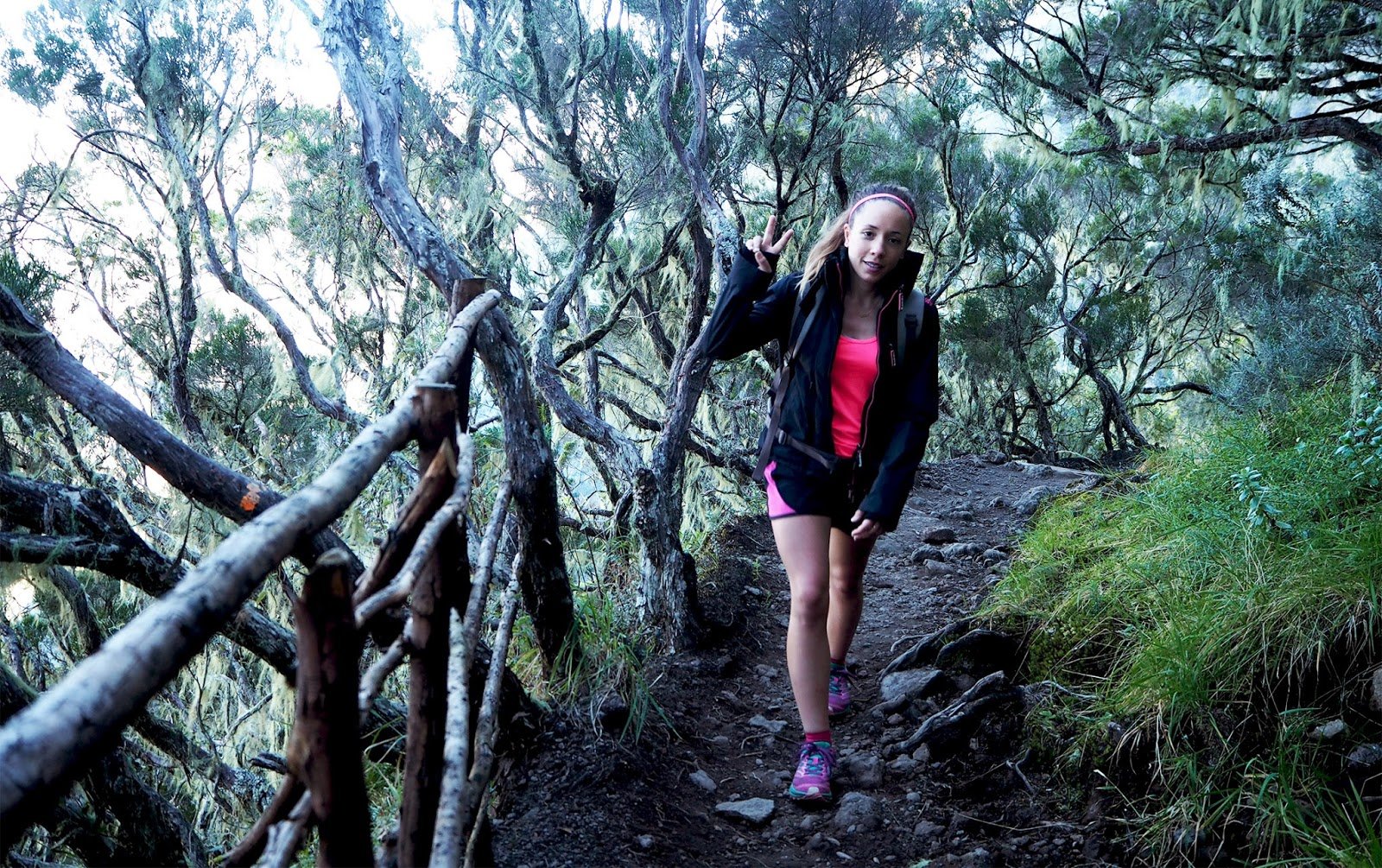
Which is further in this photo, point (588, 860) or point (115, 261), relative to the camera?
point (115, 261)

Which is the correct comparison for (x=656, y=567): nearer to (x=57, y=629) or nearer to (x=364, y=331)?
(x=57, y=629)

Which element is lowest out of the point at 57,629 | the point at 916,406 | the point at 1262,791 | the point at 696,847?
the point at 1262,791

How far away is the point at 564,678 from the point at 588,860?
874 millimetres

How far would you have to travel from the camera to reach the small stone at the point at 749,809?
3.12m

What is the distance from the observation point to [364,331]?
10344 mm

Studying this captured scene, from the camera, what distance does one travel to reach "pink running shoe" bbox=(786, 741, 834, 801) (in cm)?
314

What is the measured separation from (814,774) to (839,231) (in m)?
1.88

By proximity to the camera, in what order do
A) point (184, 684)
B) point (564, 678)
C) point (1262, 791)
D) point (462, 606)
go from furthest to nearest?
point (184, 684)
point (564, 678)
point (1262, 791)
point (462, 606)

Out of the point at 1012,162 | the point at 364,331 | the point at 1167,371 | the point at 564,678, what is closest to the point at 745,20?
the point at 364,331

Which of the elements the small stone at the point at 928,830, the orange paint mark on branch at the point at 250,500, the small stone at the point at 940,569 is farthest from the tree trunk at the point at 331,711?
the small stone at the point at 940,569

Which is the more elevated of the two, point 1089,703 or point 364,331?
point 364,331

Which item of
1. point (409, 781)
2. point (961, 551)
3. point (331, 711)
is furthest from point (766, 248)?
point (961, 551)

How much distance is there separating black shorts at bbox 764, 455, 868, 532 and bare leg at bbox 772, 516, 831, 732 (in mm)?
35

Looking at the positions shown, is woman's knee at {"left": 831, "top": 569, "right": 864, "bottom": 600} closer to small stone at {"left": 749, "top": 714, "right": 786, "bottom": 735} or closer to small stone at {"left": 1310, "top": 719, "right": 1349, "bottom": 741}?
small stone at {"left": 749, "top": 714, "right": 786, "bottom": 735}
